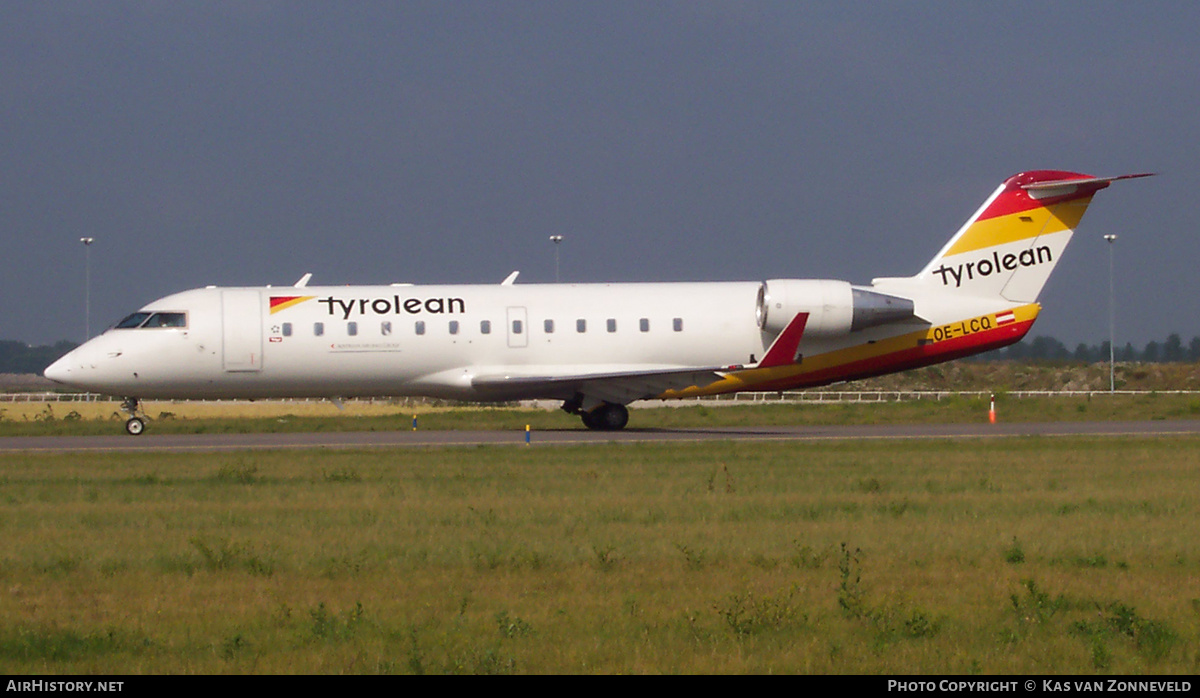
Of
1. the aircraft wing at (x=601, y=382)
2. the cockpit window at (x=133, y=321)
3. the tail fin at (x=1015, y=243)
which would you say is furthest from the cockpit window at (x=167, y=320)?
the tail fin at (x=1015, y=243)

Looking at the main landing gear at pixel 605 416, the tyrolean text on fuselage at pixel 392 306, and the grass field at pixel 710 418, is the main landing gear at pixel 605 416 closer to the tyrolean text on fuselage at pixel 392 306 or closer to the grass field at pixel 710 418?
the grass field at pixel 710 418

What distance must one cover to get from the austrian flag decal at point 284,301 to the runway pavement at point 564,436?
10.0 ft

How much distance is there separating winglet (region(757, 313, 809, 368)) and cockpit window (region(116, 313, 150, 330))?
14596mm

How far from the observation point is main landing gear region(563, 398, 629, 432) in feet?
100

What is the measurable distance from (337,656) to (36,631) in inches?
88.7

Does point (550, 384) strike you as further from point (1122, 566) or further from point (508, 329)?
point (1122, 566)

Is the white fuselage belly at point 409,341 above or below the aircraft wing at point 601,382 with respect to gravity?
above

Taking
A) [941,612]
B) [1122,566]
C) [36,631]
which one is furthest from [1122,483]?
[36,631]

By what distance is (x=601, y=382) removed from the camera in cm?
2969

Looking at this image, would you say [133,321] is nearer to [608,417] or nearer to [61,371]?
[61,371]

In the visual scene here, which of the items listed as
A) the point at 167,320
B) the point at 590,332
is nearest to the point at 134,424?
the point at 167,320

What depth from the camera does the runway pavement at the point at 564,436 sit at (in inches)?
1030

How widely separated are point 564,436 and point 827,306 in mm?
6857

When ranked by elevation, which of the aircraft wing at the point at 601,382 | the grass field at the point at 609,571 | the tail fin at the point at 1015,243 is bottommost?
the grass field at the point at 609,571
